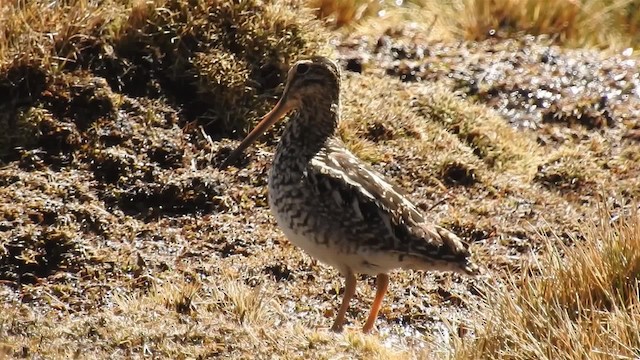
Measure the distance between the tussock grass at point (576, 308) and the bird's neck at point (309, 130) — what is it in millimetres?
1480

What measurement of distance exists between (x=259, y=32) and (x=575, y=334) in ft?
12.4

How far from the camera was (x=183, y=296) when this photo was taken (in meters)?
6.46

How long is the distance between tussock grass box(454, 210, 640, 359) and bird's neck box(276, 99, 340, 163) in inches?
58.3

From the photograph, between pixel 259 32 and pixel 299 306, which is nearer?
pixel 299 306

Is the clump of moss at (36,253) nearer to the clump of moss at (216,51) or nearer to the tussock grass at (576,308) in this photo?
the clump of moss at (216,51)

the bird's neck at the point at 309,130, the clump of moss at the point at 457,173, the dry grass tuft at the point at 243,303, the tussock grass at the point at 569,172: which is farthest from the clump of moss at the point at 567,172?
the dry grass tuft at the point at 243,303

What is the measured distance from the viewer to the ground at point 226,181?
627cm

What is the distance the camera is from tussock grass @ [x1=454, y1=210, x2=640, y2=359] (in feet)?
17.9

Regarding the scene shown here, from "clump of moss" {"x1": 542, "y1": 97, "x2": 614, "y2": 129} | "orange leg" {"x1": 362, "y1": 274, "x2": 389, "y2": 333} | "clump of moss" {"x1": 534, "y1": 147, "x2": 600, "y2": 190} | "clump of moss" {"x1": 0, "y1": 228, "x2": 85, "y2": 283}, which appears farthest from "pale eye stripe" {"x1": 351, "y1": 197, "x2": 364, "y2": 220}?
"clump of moss" {"x1": 542, "y1": 97, "x2": 614, "y2": 129}

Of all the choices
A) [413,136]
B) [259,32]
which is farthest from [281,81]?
[413,136]

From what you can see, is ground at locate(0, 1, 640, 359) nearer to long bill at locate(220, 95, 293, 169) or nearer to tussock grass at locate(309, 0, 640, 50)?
long bill at locate(220, 95, 293, 169)

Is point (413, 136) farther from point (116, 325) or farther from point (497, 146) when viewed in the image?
point (116, 325)

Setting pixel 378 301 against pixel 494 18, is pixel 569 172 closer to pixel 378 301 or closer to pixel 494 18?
pixel 378 301

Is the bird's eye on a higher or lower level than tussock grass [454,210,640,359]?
higher
